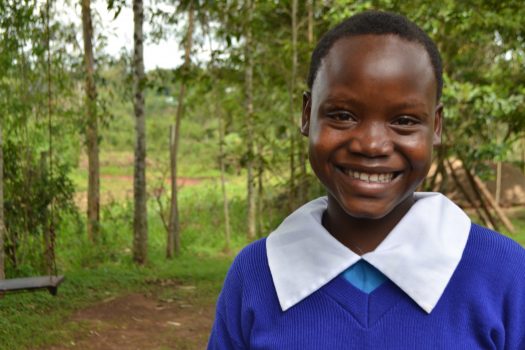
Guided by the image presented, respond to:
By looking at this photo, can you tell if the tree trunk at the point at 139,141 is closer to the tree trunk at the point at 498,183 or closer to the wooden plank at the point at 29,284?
the wooden plank at the point at 29,284

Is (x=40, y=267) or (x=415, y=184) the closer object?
(x=415, y=184)

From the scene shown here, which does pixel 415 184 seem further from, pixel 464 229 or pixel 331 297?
pixel 331 297

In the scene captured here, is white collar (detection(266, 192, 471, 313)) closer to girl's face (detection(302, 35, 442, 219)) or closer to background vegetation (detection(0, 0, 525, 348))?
girl's face (detection(302, 35, 442, 219))

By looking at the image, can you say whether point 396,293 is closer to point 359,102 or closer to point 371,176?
point 371,176

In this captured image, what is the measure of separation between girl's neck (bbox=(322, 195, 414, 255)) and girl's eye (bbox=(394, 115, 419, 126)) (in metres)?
0.16

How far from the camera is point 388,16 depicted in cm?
122

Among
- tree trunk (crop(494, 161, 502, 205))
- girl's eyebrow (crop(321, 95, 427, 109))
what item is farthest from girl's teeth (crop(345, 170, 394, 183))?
tree trunk (crop(494, 161, 502, 205))

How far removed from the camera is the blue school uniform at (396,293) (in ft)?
3.70

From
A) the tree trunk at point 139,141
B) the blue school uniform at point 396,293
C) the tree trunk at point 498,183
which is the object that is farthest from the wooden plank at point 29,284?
the tree trunk at point 498,183

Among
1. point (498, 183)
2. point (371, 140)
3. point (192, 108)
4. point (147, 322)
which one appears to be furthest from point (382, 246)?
point (498, 183)

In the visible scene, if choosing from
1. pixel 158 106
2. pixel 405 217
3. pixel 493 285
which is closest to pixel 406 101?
pixel 405 217

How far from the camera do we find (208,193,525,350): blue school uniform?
1129 mm

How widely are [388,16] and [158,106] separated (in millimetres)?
22547

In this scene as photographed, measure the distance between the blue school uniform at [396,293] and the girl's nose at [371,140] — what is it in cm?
15
